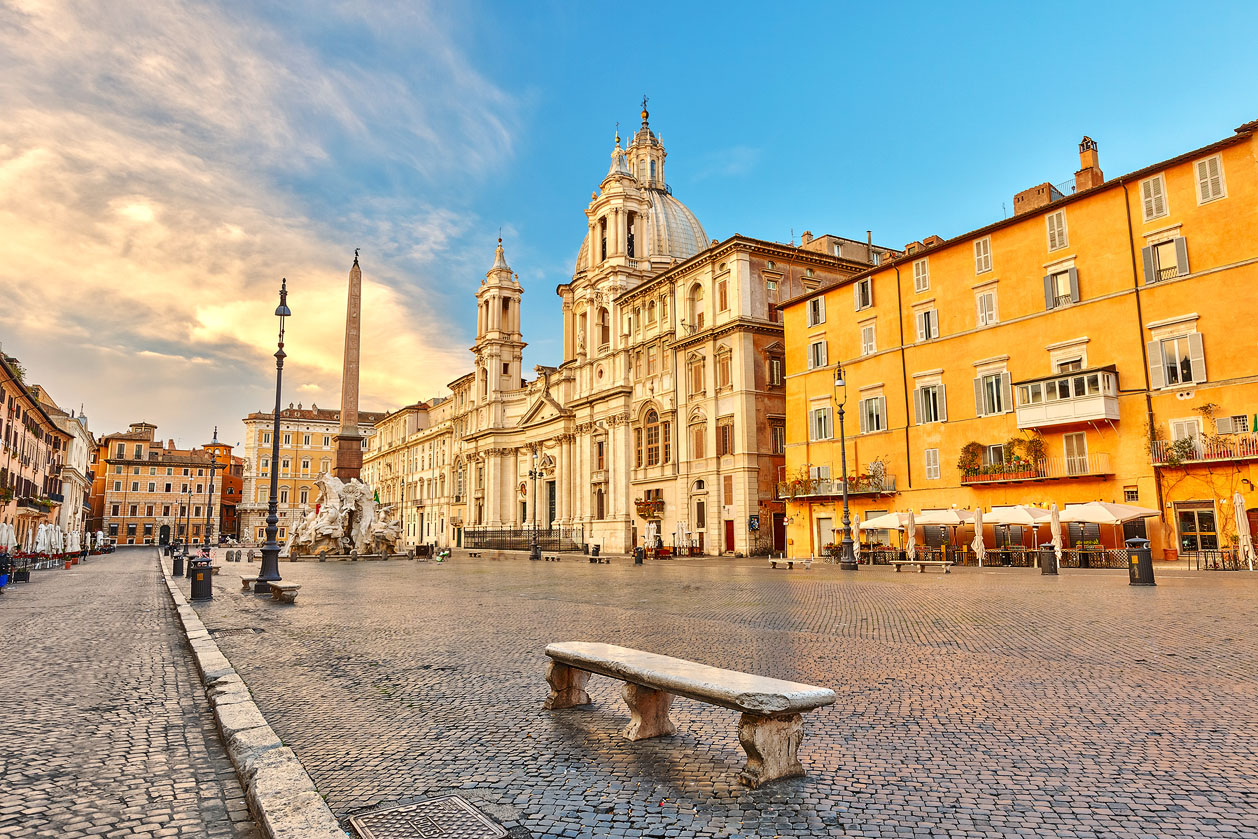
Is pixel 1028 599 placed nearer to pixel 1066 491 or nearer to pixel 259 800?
pixel 259 800

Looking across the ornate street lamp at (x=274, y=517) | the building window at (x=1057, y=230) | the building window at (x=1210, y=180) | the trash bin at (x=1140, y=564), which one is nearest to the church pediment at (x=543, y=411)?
the building window at (x=1057, y=230)

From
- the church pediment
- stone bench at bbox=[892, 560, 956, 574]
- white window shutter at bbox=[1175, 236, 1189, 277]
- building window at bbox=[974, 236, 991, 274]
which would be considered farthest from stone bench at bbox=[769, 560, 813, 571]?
the church pediment

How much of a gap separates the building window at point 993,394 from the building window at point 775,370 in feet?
47.2

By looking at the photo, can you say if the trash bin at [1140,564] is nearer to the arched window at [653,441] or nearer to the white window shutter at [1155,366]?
the white window shutter at [1155,366]

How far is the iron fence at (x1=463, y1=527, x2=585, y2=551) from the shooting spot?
5806 cm

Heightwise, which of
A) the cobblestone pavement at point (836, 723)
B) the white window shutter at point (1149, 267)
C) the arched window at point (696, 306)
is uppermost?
the arched window at point (696, 306)

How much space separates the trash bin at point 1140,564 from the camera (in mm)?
16906

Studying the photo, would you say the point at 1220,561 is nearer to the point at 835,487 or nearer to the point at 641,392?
the point at 835,487

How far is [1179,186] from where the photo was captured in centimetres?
2639

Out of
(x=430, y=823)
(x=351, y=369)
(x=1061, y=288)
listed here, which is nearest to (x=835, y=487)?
(x=1061, y=288)

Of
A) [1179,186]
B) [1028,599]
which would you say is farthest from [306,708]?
[1179,186]

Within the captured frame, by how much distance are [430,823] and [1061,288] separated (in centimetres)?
3201

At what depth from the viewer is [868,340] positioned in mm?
38031

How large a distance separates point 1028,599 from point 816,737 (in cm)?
1125
